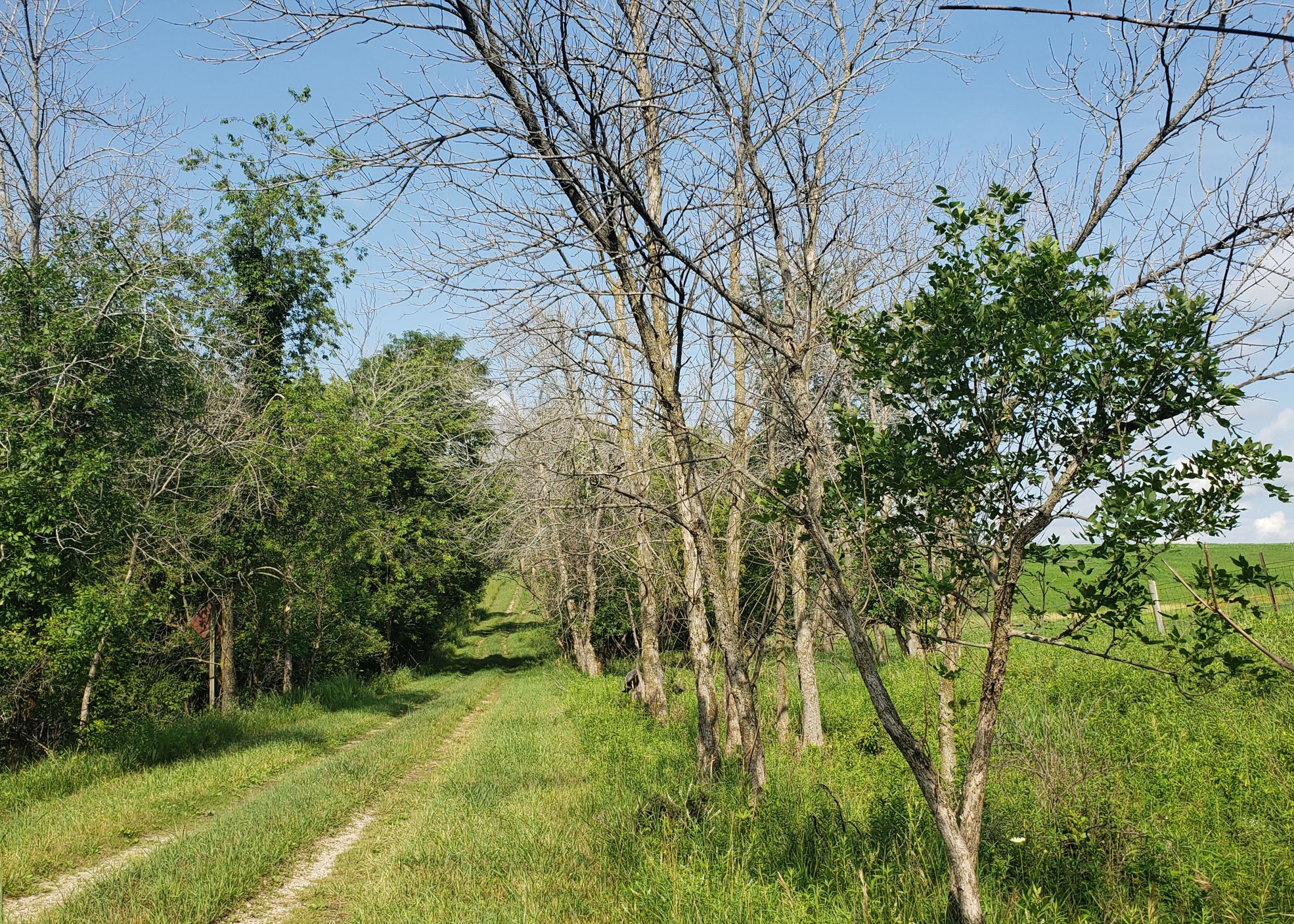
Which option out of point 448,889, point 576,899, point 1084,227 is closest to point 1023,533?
point 1084,227

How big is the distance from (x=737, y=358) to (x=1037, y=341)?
5768 millimetres

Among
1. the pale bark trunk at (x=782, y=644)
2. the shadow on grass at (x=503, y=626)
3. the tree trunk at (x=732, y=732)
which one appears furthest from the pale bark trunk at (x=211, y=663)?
the shadow on grass at (x=503, y=626)

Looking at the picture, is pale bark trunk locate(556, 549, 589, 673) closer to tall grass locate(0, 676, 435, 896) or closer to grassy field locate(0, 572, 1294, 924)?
tall grass locate(0, 676, 435, 896)

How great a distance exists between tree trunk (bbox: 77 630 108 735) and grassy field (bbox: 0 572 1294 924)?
119 cm

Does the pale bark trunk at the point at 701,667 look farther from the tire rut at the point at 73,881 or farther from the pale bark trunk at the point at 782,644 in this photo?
the tire rut at the point at 73,881

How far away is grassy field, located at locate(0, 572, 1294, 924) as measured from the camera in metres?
4.71

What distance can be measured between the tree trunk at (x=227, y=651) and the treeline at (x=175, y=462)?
0.06 metres

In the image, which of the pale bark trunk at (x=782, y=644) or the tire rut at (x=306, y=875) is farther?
the pale bark trunk at (x=782, y=644)

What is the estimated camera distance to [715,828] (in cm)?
589

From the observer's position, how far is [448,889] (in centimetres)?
579

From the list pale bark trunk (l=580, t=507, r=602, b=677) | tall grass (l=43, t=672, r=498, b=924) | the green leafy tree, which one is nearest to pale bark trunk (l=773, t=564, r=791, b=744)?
the green leafy tree

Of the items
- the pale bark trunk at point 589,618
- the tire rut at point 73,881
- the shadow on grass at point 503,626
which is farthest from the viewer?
the shadow on grass at point 503,626

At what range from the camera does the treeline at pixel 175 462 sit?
10.4 m

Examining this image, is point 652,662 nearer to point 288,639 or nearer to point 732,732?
point 732,732
